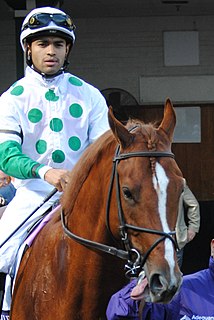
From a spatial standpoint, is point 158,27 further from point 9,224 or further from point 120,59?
point 9,224

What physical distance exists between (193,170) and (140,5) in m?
2.81

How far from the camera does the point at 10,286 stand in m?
4.30

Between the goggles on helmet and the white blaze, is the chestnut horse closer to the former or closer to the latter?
the white blaze

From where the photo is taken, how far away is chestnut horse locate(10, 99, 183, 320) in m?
3.12

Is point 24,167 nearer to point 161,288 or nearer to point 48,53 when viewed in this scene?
point 48,53

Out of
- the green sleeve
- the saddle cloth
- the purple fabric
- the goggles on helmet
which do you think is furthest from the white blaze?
the goggles on helmet

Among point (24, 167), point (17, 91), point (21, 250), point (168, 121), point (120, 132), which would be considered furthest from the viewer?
point (17, 91)

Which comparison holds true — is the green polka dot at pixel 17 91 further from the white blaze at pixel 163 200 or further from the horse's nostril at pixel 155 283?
the horse's nostril at pixel 155 283

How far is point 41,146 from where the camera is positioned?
14.0 feet

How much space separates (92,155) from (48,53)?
979 mm

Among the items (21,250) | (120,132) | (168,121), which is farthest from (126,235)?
(21,250)

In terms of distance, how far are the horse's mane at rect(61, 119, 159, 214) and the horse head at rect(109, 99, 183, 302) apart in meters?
0.02

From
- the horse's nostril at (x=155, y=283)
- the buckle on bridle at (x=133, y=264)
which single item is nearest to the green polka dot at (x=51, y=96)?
the buckle on bridle at (x=133, y=264)

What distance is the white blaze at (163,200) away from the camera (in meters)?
3.06
